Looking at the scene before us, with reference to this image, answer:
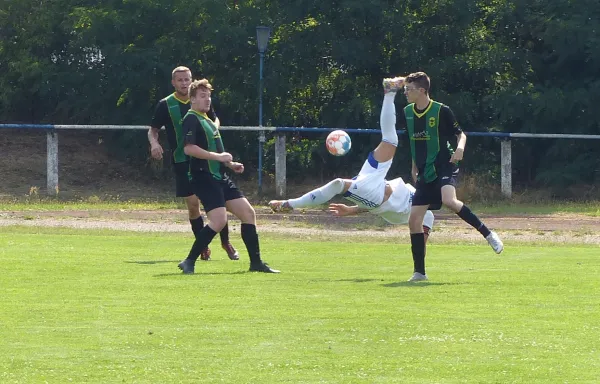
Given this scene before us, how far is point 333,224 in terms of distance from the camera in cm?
2084

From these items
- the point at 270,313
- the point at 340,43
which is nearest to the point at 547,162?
the point at 340,43

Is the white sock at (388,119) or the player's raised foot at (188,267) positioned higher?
the white sock at (388,119)

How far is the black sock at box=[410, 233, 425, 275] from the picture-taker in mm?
11430

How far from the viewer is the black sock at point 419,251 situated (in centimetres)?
1143

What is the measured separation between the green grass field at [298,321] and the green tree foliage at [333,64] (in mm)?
13443

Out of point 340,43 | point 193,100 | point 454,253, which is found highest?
point 340,43

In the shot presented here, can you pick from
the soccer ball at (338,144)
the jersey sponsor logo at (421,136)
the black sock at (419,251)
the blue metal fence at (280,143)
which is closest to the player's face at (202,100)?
the jersey sponsor logo at (421,136)

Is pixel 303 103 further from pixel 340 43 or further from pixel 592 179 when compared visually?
pixel 592 179

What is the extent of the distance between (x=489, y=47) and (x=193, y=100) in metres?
16.6

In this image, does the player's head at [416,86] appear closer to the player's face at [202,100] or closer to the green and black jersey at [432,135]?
the green and black jersey at [432,135]

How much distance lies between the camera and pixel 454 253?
14.9 metres

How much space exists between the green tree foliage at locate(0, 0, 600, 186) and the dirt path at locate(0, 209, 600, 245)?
4180mm

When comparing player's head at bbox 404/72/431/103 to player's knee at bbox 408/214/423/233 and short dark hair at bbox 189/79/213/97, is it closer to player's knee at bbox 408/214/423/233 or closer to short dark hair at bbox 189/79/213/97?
player's knee at bbox 408/214/423/233

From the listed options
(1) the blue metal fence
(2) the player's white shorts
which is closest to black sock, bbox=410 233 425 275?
(2) the player's white shorts
